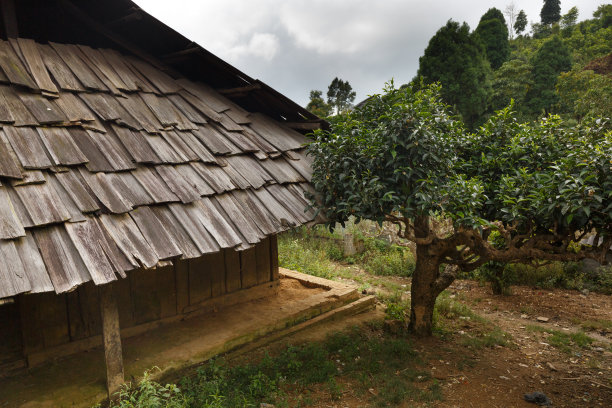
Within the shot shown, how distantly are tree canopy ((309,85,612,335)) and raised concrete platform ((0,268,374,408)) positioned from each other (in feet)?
6.25

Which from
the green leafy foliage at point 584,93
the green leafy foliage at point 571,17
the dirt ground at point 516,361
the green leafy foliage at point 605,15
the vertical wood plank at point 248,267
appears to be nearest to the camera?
the dirt ground at point 516,361

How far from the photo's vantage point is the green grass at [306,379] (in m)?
4.13

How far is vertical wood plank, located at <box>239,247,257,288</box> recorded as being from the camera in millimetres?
6480

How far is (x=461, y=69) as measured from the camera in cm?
2083

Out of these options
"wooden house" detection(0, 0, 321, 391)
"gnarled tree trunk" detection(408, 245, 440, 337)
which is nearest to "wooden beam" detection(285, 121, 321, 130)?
"wooden house" detection(0, 0, 321, 391)

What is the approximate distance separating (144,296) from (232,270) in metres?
1.43

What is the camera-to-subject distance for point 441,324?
262 inches

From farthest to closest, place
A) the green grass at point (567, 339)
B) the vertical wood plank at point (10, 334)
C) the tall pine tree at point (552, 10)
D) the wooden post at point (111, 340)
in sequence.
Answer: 1. the tall pine tree at point (552, 10)
2. the green grass at point (567, 339)
3. the vertical wood plank at point (10, 334)
4. the wooden post at point (111, 340)

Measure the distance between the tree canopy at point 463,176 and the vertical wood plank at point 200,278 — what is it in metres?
1.97

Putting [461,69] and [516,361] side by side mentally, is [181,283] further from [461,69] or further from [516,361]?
[461,69]

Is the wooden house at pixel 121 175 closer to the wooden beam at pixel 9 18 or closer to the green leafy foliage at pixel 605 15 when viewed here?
the wooden beam at pixel 9 18

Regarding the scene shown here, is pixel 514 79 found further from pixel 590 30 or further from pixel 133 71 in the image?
pixel 133 71

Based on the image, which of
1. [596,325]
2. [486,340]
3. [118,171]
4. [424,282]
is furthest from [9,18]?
[596,325]

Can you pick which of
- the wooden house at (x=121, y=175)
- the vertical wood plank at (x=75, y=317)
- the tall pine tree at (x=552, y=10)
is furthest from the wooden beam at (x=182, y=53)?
the tall pine tree at (x=552, y=10)
